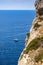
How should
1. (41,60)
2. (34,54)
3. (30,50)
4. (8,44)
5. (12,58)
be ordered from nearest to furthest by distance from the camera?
(41,60)
(34,54)
(30,50)
(12,58)
(8,44)

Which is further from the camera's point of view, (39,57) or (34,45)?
(34,45)

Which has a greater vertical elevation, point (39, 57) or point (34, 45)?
point (34, 45)

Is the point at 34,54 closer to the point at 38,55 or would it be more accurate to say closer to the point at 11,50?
the point at 38,55

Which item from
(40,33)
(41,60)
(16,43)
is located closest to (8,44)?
(16,43)

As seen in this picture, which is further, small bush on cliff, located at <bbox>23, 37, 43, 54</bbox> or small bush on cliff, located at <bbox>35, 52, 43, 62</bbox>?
small bush on cliff, located at <bbox>23, 37, 43, 54</bbox>

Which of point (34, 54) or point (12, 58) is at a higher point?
point (34, 54)

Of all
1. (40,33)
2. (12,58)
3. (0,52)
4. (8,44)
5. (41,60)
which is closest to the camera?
(41,60)

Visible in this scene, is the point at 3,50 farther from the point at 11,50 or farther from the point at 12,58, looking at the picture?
the point at 12,58

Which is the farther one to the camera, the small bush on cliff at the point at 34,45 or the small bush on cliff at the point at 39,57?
the small bush on cliff at the point at 34,45

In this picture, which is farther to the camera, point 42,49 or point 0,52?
point 0,52

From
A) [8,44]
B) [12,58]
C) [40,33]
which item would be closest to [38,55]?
[40,33]
